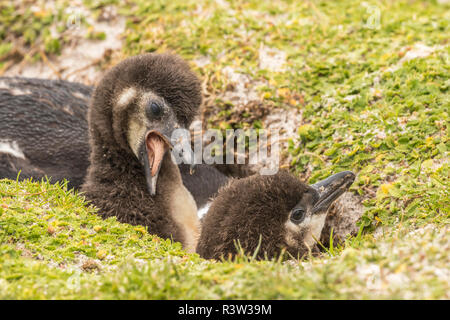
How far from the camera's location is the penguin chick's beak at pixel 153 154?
5.35 m

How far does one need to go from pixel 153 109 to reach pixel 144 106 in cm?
9

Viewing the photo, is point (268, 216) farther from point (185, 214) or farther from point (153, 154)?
point (153, 154)

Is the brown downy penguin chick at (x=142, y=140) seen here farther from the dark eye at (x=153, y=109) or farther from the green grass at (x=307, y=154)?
the green grass at (x=307, y=154)

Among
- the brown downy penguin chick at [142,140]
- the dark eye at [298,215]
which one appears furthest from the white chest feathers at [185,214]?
the dark eye at [298,215]

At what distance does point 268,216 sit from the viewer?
457 centimetres

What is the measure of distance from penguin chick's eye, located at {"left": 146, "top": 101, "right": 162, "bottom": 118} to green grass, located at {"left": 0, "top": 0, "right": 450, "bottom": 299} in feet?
3.23

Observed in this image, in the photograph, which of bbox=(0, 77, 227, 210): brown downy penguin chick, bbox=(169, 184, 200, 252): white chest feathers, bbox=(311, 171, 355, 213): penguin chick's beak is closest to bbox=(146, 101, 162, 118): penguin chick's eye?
bbox=(169, 184, 200, 252): white chest feathers

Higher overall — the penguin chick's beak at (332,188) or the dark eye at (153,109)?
the dark eye at (153,109)

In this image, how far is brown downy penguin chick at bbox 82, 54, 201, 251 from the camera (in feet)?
17.4

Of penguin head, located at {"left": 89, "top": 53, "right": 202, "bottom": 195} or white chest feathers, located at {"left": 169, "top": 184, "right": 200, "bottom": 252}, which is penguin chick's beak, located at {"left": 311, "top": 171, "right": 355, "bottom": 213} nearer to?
white chest feathers, located at {"left": 169, "top": 184, "right": 200, "bottom": 252}
